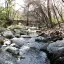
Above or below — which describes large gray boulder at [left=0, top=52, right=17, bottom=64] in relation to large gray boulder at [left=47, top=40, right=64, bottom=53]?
below

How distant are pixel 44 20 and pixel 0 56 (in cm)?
1901

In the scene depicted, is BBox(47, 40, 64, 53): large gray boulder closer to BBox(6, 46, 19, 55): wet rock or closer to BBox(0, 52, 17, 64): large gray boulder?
BBox(6, 46, 19, 55): wet rock

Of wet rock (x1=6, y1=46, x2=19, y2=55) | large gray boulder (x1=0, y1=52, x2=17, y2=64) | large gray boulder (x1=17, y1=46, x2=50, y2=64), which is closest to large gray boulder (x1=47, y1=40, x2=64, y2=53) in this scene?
large gray boulder (x1=17, y1=46, x2=50, y2=64)

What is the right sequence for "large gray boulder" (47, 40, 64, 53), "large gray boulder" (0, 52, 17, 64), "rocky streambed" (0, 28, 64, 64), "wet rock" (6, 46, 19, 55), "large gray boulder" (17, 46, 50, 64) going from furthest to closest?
"wet rock" (6, 46, 19, 55) < "large gray boulder" (47, 40, 64, 53) < "large gray boulder" (17, 46, 50, 64) < "rocky streambed" (0, 28, 64, 64) < "large gray boulder" (0, 52, 17, 64)

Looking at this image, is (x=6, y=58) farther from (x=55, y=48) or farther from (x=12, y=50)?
(x=55, y=48)

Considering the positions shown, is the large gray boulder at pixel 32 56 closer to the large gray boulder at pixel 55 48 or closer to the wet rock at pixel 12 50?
the wet rock at pixel 12 50

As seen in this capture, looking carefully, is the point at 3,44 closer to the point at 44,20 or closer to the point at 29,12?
the point at 44,20

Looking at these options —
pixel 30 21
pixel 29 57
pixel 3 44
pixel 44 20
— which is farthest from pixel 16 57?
pixel 30 21

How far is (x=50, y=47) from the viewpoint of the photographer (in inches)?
386

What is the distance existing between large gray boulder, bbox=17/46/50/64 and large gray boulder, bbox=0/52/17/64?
0.31 m

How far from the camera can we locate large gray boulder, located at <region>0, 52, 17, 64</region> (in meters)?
8.13

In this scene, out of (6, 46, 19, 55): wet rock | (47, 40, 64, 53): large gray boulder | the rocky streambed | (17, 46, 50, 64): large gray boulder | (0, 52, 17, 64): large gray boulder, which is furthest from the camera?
(6, 46, 19, 55): wet rock

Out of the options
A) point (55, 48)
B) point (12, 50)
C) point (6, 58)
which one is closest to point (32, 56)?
point (12, 50)

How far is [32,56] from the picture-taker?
30.3 feet
